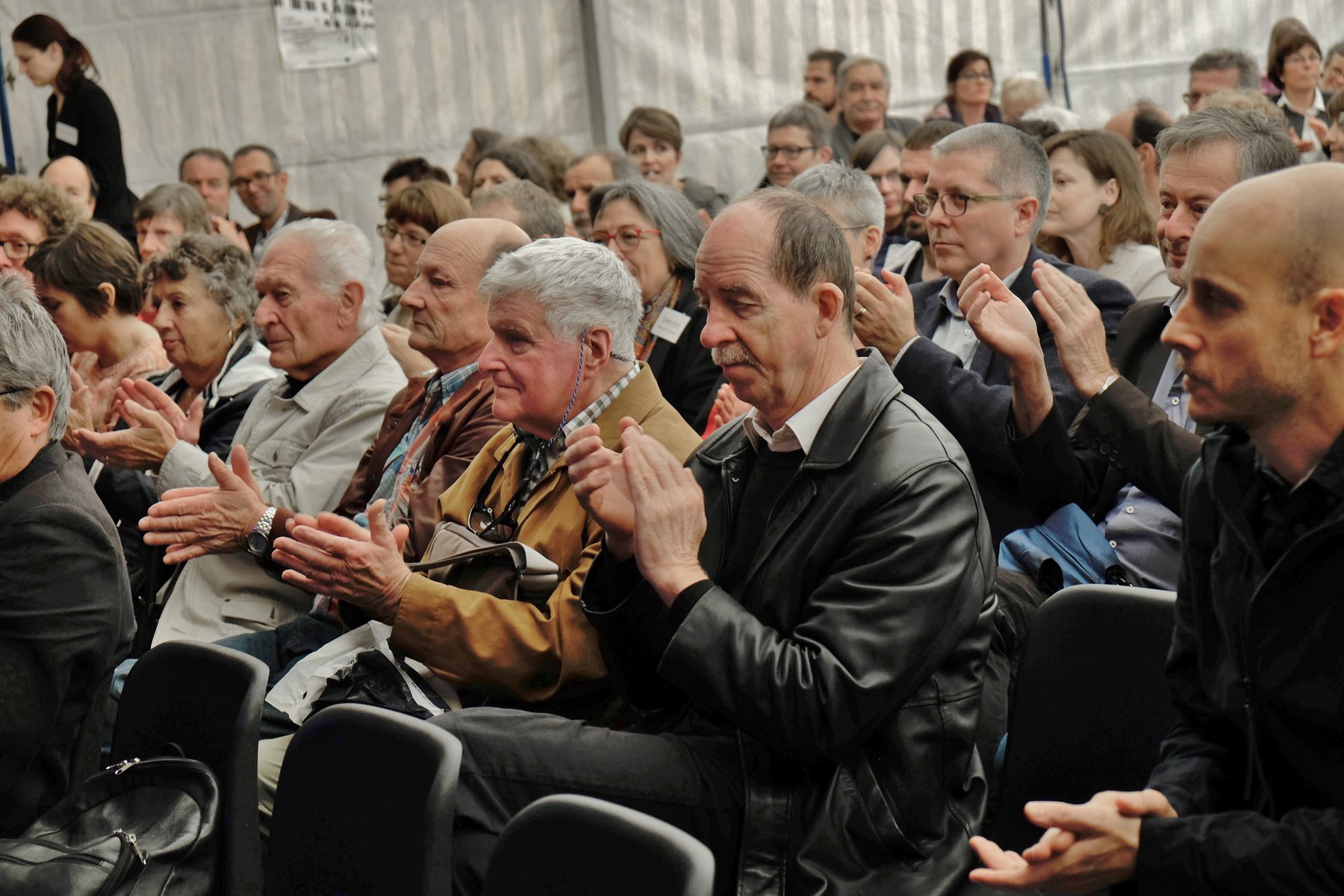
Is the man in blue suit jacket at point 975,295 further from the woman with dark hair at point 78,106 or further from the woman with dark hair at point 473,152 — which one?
the woman with dark hair at point 78,106

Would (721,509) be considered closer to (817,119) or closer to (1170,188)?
(1170,188)

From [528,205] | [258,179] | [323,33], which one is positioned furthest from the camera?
[323,33]

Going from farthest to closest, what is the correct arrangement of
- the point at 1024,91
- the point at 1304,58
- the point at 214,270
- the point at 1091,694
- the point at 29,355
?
the point at 1024,91 < the point at 1304,58 < the point at 214,270 < the point at 29,355 < the point at 1091,694

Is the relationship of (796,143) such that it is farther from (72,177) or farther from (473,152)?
(72,177)

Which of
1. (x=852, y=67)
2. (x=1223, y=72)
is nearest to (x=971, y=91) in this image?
(x=852, y=67)

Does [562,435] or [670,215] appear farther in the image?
[670,215]

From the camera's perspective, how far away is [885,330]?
3.05 meters

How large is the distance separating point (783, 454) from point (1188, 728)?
761mm

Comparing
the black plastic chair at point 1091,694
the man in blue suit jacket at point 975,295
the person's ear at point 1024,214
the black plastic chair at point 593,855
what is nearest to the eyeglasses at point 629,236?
the man in blue suit jacket at point 975,295

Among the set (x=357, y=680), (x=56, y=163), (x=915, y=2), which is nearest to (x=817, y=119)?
(x=915, y=2)

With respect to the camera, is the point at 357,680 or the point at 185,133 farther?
the point at 185,133

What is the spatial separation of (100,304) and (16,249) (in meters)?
1.47

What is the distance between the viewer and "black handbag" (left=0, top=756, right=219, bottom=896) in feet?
6.50

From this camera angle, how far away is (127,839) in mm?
2014
